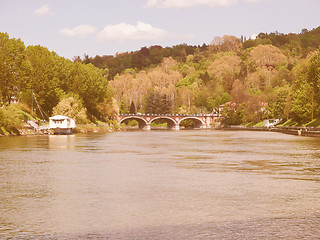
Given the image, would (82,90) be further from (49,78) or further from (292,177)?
(292,177)

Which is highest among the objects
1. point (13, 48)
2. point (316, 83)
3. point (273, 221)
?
point (13, 48)

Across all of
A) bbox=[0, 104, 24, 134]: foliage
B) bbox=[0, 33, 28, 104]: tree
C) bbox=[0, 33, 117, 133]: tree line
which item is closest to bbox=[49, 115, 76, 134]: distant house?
bbox=[0, 33, 117, 133]: tree line

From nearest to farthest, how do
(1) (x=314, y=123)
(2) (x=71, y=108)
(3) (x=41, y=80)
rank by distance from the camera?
(1) (x=314, y=123) → (3) (x=41, y=80) → (2) (x=71, y=108)

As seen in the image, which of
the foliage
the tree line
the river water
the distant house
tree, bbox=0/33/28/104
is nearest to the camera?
the river water

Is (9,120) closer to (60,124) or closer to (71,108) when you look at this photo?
(60,124)

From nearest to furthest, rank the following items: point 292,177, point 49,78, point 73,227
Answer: point 73,227, point 292,177, point 49,78

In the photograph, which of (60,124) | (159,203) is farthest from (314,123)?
(159,203)

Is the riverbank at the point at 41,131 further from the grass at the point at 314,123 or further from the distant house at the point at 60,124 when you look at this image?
the grass at the point at 314,123

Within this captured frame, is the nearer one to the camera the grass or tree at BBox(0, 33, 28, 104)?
tree at BBox(0, 33, 28, 104)

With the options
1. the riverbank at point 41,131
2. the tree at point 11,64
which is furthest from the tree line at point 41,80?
the riverbank at point 41,131

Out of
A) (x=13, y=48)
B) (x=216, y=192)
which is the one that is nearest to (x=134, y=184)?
(x=216, y=192)

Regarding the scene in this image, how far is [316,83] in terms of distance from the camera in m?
114

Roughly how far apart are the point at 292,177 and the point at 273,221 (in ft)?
44.1

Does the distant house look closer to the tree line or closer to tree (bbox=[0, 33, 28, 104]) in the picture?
the tree line
